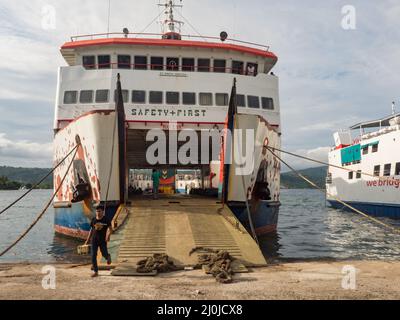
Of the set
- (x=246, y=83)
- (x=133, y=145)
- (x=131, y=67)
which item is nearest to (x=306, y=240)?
(x=246, y=83)

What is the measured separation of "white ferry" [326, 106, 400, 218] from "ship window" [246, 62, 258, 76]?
10.1 meters

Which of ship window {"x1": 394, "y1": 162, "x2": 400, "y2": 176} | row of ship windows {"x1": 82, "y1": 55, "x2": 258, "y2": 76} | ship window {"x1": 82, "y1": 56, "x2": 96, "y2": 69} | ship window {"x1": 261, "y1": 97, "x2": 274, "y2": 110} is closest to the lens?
ship window {"x1": 261, "y1": 97, "x2": 274, "y2": 110}

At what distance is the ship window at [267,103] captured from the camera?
1625 cm

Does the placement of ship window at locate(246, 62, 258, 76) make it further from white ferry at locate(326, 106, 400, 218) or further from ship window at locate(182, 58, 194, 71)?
white ferry at locate(326, 106, 400, 218)

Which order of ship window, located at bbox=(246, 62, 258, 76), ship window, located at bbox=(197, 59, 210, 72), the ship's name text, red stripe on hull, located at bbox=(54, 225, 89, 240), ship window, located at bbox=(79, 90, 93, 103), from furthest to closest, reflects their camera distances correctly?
ship window, located at bbox=(246, 62, 258, 76), ship window, located at bbox=(197, 59, 210, 72), ship window, located at bbox=(79, 90, 93, 103), the ship's name text, red stripe on hull, located at bbox=(54, 225, 89, 240)

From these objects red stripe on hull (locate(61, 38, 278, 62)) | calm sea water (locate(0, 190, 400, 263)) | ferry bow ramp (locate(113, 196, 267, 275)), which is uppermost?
red stripe on hull (locate(61, 38, 278, 62))

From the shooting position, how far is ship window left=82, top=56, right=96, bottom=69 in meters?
17.0

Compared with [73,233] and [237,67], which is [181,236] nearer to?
[73,233]

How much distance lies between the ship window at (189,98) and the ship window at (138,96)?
163cm

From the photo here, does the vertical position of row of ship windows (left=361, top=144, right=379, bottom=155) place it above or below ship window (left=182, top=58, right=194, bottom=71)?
below

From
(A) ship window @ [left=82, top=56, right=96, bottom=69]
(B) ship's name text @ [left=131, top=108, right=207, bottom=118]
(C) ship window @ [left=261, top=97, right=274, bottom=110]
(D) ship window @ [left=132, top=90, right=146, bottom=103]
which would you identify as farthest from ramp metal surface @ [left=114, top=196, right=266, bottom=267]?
(A) ship window @ [left=82, top=56, right=96, bottom=69]

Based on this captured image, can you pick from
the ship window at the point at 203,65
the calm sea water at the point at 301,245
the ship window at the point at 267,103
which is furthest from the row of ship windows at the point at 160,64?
the calm sea water at the point at 301,245

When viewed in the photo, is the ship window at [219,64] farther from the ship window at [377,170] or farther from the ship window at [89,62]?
the ship window at [377,170]

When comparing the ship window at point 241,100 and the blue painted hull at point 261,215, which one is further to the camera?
the ship window at point 241,100
